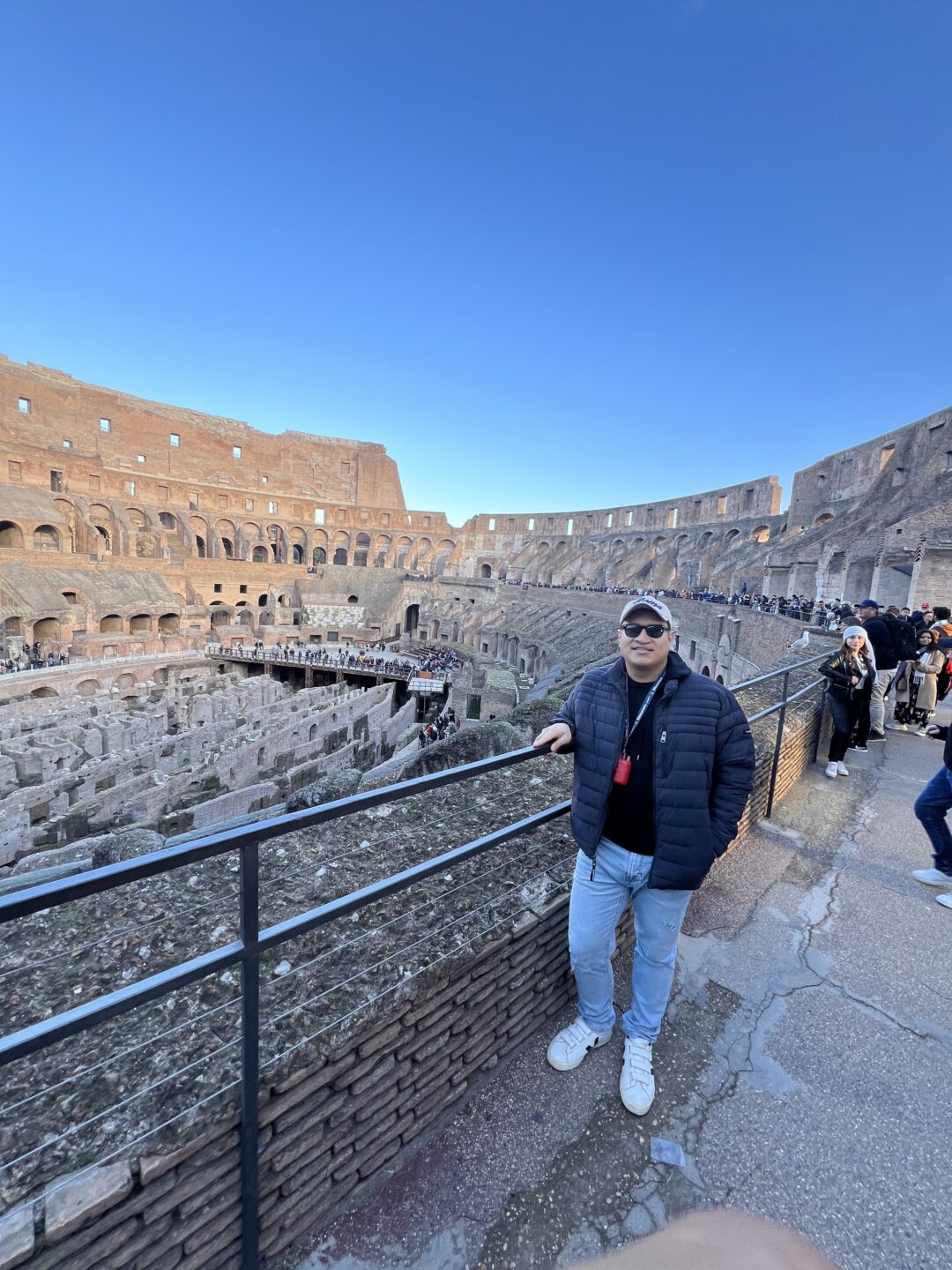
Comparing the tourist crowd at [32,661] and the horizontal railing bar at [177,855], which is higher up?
the horizontal railing bar at [177,855]

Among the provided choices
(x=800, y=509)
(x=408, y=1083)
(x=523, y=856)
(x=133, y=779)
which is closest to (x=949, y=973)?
(x=523, y=856)

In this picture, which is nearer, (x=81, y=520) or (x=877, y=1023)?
(x=877, y=1023)

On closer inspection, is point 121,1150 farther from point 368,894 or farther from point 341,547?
point 341,547

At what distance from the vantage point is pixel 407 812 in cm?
293

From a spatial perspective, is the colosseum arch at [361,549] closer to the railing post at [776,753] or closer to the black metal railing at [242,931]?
the railing post at [776,753]

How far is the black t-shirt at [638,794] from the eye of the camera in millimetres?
1975

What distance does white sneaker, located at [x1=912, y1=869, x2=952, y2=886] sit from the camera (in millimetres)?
3240

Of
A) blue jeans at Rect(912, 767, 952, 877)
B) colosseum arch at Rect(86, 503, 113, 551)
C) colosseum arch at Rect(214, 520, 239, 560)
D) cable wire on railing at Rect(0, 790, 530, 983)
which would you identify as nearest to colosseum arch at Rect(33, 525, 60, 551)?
colosseum arch at Rect(86, 503, 113, 551)

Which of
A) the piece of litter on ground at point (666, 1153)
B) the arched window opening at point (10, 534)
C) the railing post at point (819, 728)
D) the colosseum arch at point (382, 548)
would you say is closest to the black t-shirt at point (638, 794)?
the piece of litter on ground at point (666, 1153)

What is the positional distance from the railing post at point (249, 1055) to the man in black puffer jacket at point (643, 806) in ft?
3.62

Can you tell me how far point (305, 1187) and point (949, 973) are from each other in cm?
289

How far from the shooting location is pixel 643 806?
78.2 inches

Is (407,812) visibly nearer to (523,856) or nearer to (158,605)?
(523,856)

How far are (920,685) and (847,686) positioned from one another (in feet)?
6.42
